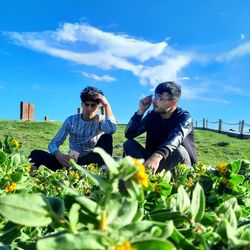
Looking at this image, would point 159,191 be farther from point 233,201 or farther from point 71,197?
point 71,197

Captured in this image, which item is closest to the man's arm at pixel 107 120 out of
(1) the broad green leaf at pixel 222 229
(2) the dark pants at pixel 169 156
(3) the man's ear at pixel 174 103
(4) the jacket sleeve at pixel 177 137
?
(2) the dark pants at pixel 169 156

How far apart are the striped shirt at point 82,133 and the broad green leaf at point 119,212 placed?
17.7 feet

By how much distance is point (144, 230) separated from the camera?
23.3 inches

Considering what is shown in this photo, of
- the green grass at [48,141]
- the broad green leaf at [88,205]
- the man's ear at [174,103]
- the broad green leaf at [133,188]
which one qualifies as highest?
the man's ear at [174,103]

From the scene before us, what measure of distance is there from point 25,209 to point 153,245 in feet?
0.58

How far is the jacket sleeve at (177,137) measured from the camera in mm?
4628

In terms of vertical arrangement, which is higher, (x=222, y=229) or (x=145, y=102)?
(x=145, y=102)

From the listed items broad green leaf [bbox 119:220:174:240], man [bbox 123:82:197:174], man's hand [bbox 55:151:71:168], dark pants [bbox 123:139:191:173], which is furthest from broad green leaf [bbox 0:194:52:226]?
man's hand [bbox 55:151:71:168]

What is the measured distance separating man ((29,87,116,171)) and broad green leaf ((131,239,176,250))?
528cm

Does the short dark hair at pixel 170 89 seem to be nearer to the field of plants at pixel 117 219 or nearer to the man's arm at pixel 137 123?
the man's arm at pixel 137 123

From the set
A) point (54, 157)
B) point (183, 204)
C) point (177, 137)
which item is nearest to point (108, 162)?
point (183, 204)

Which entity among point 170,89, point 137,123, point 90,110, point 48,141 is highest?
point 170,89

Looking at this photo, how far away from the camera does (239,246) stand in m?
0.61

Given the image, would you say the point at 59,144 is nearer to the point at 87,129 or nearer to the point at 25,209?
the point at 87,129
